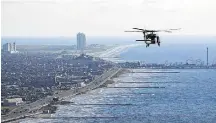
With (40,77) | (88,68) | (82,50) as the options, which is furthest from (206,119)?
(82,50)

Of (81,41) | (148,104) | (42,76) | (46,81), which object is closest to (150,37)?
(148,104)

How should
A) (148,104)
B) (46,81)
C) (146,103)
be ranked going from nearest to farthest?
1. (148,104)
2. (146,103)
3. (46,81)

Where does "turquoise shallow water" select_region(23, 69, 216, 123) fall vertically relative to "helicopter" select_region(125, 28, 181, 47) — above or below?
below

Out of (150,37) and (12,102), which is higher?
(150,37)

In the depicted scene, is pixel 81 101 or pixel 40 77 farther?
pixel 40 77

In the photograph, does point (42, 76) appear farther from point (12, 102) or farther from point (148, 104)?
point (148, 104)

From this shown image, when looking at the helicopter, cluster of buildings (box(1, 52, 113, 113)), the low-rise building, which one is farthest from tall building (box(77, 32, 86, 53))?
the helicopter

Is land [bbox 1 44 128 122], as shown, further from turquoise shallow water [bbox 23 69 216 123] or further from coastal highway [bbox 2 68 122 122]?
turquoise shallow water [bbox 23 69 216 123]

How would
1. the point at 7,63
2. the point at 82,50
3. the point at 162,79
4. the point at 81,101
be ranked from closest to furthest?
1. the point at 81,101
2. the point at 162,79
3. the point at 7,63
4. the point at 82,50

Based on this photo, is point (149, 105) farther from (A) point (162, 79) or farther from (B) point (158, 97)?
(A) point (162, 79)
